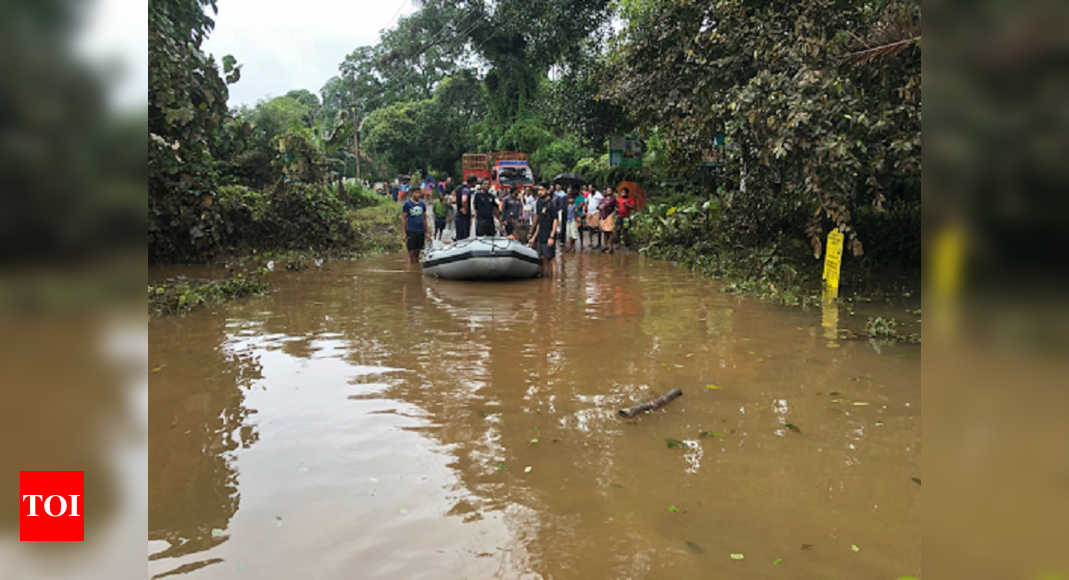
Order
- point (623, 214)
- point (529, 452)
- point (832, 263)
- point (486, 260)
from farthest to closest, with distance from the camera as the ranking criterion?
point (623, 214) < point (486, 260) < point (832, 263) < point (529, 452)

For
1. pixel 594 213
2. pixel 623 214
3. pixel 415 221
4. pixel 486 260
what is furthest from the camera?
pixel 594 213

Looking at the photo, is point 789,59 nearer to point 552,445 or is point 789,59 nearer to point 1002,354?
point 552,445

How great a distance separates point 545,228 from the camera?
12906 millimetres

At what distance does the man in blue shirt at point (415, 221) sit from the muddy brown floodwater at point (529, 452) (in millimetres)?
5480

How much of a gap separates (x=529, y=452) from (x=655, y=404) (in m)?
1.15

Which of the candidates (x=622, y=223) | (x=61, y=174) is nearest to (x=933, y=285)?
(x=61, y=174)

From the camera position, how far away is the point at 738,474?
3.99 meters

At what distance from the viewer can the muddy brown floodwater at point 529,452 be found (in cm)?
316

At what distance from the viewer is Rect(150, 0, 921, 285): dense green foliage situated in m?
7.16

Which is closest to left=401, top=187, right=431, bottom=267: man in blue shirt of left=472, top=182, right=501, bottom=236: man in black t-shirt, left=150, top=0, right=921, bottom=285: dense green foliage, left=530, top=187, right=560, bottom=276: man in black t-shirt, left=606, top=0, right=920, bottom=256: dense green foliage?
left=472, top=182, right=501, bottom=236: man in black t-shirt

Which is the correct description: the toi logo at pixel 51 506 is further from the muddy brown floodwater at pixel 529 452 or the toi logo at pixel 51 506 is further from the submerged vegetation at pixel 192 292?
the submerged vegetation at pixel 192 292

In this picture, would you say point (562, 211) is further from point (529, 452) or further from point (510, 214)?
point (529, 452)

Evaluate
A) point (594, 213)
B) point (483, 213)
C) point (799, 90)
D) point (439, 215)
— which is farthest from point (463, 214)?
point (799, 90)

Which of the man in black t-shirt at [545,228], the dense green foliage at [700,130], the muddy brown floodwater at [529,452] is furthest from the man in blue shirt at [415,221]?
the muddy brown floodwater at [529,452]
